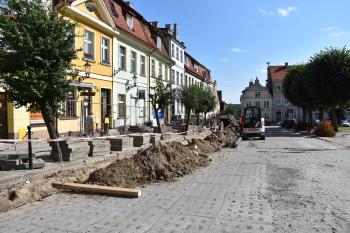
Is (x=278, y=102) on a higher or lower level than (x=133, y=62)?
higher

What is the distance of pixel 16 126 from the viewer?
15.4m

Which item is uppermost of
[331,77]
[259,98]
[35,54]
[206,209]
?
[259,98]

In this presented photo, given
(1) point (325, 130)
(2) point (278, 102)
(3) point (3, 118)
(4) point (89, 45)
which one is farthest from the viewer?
(2) point (278, 102)

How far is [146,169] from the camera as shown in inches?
410

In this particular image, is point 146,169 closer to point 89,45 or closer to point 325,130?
point 89,45

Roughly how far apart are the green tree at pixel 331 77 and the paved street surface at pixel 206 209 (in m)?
29.0

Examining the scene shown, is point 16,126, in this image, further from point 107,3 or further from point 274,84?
point 274,84

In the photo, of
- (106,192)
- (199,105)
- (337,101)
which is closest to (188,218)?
(106,192)

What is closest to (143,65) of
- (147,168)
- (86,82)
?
(86,82)

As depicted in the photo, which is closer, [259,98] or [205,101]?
[205,101]

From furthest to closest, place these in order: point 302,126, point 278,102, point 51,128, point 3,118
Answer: point 278,102 → point 302,126 → point 3,118 → point 51,128

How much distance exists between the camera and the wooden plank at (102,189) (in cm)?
814

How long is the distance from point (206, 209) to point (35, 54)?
5.49m

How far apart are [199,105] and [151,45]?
28.2 ft
